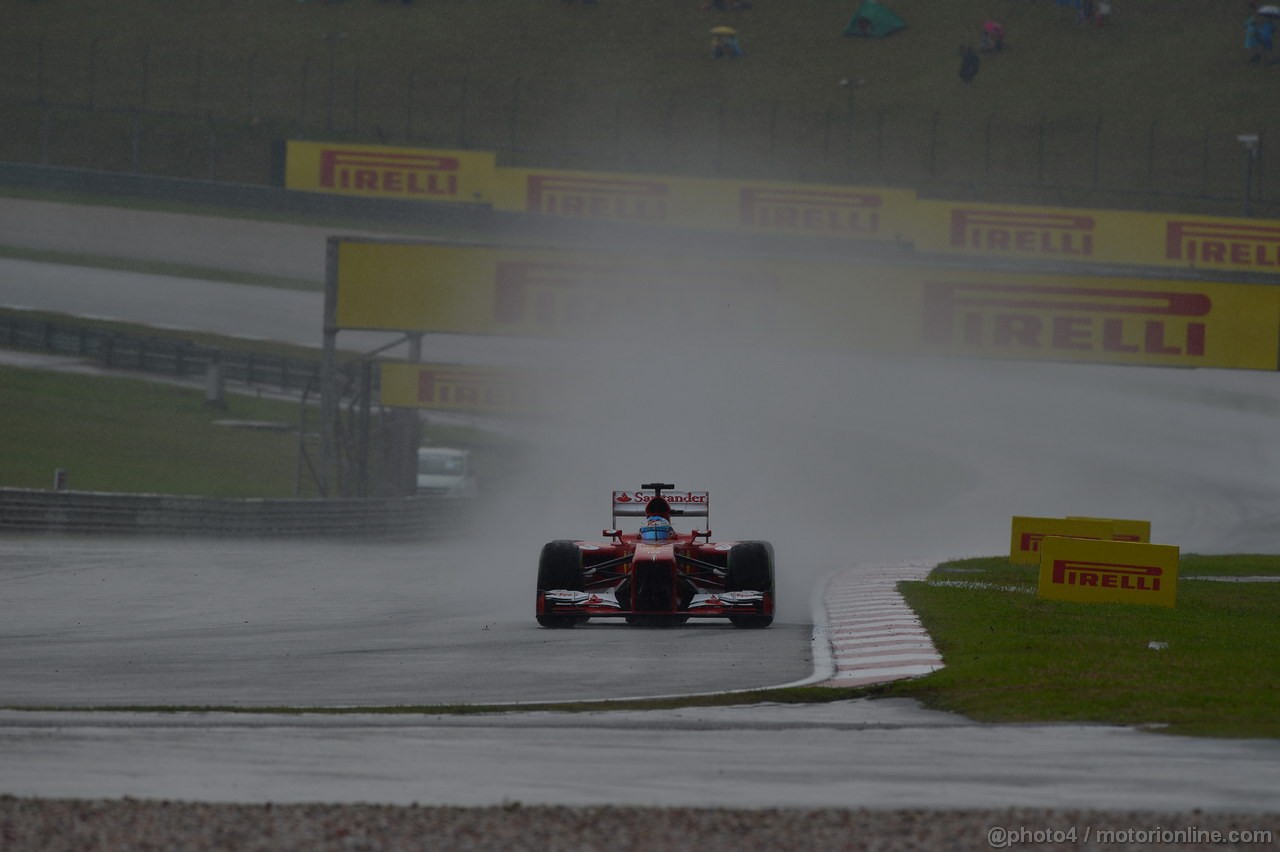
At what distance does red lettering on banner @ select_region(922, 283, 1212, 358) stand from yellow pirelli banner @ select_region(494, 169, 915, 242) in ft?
66.7

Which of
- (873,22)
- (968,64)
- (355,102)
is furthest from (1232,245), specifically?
(873,22)

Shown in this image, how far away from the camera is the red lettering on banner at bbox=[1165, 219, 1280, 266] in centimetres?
5503

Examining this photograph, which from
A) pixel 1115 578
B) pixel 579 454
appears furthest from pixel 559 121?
pixel 1115 578

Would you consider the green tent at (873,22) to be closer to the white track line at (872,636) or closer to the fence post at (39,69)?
the fence post at (39,69)

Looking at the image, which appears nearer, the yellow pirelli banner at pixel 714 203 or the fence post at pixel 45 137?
the yellow pirelli banner at pixel 714 203

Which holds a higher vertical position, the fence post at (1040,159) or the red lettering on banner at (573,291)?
the fence post at (1040,159)

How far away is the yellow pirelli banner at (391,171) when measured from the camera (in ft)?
182

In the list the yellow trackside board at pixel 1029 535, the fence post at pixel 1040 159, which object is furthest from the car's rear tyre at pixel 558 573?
the fence post at pixel 1040 159

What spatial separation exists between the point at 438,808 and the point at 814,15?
8691cm

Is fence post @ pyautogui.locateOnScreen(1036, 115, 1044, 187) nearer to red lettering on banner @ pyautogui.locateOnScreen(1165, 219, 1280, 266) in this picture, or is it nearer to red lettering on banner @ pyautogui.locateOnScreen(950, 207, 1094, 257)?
red lettering on banner @ pyautogui.locateOnScreen(950, 207, 1094, 257)

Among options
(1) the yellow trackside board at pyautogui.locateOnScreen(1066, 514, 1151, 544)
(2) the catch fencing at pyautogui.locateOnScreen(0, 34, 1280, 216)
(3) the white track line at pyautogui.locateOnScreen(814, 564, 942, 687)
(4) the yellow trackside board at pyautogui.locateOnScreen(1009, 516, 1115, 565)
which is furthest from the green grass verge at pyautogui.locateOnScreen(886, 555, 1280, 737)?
(2) the catch fencing at pyautogui.locateOnScreen(0, 34, 1280, 216)

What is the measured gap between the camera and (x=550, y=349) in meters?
52.2

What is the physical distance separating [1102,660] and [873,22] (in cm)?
7835

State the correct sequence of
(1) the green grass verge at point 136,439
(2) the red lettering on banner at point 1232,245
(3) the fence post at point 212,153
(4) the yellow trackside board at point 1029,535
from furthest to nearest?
(3) the fence post at point 212,153 < (2) the red lettering on banner at point 1232,245 < (1) the green grass verge at point 136,439 < (4) the yellow trackside board at point 1029,535
